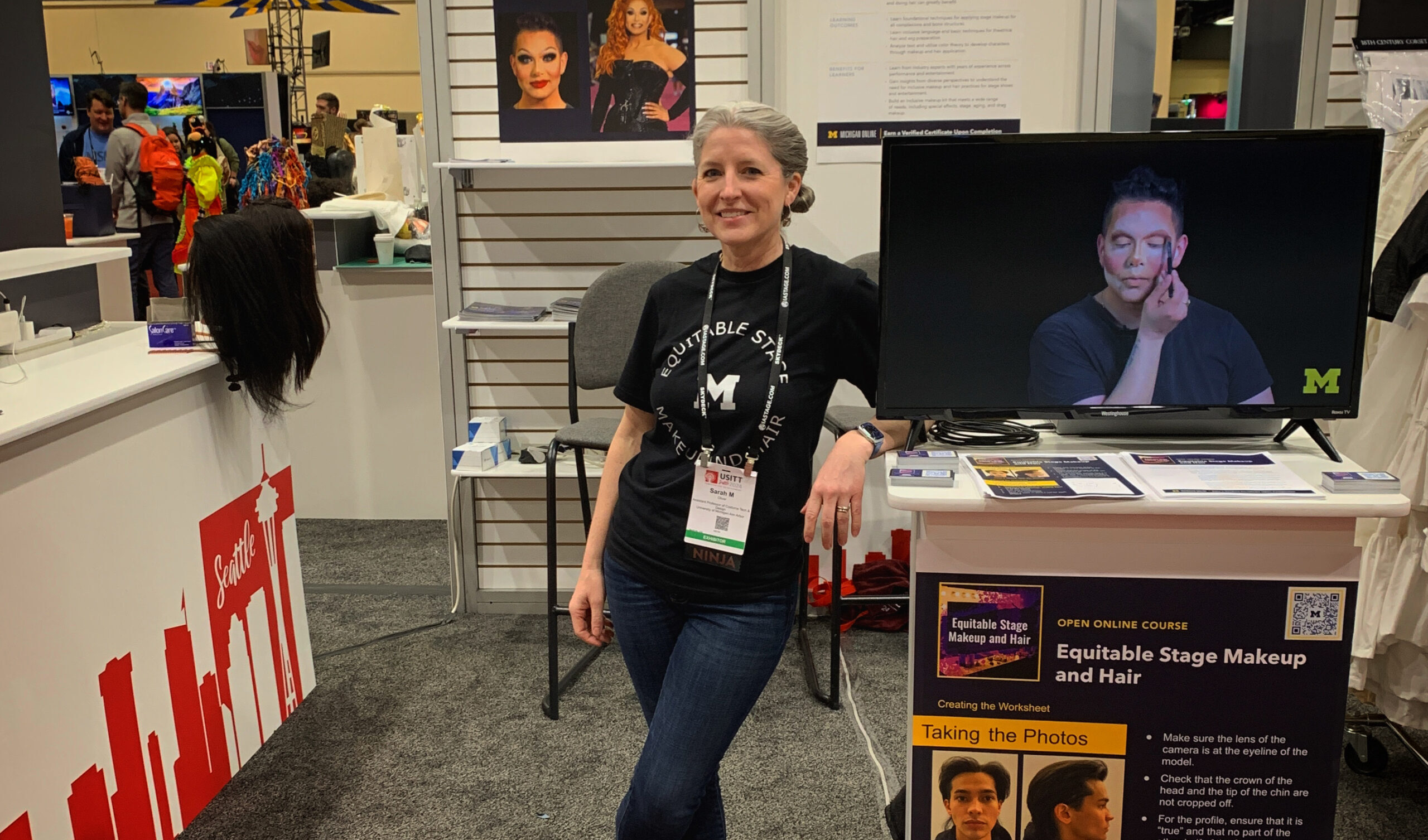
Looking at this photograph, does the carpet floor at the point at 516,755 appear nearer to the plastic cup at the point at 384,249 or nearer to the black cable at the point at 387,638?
the black cable at the point at 387,638

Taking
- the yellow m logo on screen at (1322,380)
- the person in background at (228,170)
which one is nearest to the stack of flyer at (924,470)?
the yellow m logo on screen at (1322,380)

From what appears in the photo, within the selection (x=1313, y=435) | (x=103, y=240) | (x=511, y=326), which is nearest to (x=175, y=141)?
(x=103, y=240)

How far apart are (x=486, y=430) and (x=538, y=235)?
691 mm

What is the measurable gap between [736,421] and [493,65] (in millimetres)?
2426

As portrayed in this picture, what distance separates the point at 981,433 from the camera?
74.6 inches

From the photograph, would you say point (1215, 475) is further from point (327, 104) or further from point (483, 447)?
point (327, 104)

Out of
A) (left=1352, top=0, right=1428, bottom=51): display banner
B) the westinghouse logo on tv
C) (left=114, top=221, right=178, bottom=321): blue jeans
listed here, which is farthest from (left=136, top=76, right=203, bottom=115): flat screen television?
the westinghouse logo on tv

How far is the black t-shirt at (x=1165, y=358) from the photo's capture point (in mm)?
1745

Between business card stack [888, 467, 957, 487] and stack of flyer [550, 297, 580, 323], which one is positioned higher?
stack of flyer [550, 297, 580, 323]

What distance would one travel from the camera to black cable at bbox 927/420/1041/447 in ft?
6.13

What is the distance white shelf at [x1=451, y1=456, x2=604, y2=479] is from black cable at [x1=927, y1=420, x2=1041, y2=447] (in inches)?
71.0

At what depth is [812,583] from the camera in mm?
3914

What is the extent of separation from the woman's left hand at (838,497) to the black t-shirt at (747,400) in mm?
90

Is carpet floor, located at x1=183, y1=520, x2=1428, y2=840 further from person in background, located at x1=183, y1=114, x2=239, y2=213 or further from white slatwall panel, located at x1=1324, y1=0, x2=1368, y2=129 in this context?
person in background, located at x1=183, y1=114, x2=239, y2=213
